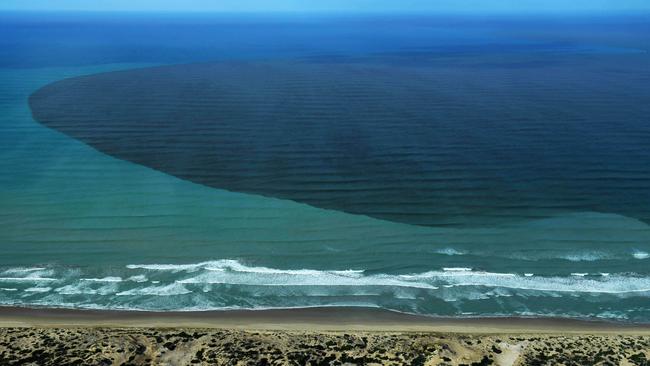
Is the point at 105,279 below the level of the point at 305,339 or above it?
above

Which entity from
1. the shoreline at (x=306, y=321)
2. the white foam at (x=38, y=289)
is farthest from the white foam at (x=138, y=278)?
the white foam at (x=38, y=289)

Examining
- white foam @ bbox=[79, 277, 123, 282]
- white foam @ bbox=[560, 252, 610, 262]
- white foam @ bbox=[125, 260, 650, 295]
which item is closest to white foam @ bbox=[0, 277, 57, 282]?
A: white foam @ bbox=[79, 277, 123, 282]

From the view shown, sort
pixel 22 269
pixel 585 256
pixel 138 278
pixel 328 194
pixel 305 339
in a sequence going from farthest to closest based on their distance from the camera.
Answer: pixel 328 194 → pixel 585 256 → pixel 22 269 → pixel 138 278 → pixel 305 339

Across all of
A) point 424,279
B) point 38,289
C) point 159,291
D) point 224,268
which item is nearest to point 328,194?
point 224,268

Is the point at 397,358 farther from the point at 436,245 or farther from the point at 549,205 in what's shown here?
the point at 549,205

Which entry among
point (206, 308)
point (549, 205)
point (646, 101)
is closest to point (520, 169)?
point (549, 205)

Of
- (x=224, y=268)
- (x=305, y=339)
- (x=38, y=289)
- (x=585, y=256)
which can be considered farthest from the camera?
(x=585, y=256)

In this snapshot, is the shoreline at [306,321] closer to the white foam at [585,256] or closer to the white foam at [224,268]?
the white foam at [224,268]

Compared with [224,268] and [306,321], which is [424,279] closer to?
[306,321]

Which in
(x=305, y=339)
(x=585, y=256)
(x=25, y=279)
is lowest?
(x=305, y=339)
